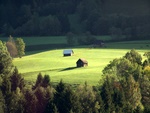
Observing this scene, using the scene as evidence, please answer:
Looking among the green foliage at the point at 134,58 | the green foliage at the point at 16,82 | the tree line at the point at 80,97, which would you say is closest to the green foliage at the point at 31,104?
the tree line at the point at 80,97

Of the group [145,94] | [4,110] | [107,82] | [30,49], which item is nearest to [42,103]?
[4,110]

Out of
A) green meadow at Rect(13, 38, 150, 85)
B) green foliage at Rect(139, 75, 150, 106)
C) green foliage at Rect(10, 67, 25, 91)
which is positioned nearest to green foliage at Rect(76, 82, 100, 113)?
green foliage at Rect(139, 75, 150, 106)

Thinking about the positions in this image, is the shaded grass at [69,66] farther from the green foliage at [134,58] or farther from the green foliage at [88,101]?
the green foliage at [88,101]

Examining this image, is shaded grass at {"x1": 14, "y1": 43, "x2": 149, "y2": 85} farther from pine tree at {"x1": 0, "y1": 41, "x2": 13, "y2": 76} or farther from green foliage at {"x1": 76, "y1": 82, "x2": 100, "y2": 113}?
green foliage at {"x1": 76, "y1": 82, "x2": 100, "y2": 113}

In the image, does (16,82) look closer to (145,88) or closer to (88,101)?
(88,101)

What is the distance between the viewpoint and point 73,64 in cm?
13338

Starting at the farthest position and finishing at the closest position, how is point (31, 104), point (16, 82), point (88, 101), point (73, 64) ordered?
point (73, 64)
point (16, 82)
point (31, 104)
point (88, 101)

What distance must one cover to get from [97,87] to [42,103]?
1521 cm

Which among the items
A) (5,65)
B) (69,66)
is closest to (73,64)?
(69,66)

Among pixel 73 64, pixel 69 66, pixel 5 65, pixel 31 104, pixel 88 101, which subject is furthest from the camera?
pixel 73 64

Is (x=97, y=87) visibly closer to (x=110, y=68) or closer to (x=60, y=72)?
(x=110, y=68)

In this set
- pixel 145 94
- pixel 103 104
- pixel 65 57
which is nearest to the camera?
pixel 103 104

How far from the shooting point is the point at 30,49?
19500 centimetres

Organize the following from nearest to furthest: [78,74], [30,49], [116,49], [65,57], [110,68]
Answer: [110,68] < [78,74] < [65,57] < [116,49] < [30,49]
